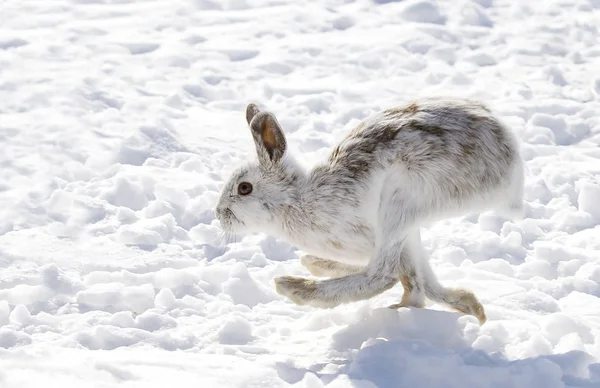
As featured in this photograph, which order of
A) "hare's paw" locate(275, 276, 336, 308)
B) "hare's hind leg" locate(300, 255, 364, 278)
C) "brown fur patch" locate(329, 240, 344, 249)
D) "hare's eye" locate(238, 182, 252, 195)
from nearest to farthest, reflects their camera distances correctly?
"hare's paw" locate(275, 276, 336, 308), "brown fur patch" locate(329, 240, 344, 249), "hare's eye" locate(238, 182, 252, 195), "hare's hind leg" locate(300, 255, 364, 278)

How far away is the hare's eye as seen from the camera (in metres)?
4.95

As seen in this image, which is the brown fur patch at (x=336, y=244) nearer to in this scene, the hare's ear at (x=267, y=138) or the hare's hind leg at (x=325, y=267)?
the hare's hind leg at (x=325, y=267)

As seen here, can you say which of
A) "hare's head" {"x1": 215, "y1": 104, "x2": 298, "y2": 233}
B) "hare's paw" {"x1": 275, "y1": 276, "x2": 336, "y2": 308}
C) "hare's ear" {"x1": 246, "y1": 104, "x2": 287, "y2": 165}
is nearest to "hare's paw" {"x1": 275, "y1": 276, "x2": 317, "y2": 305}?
"hare's paw" {"x1": 275, "y1": 276, "x2": 336, "y2": 308}

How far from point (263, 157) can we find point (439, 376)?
4.84 feet

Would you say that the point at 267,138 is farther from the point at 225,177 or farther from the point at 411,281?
the point at 225,177

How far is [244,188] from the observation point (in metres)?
4.96

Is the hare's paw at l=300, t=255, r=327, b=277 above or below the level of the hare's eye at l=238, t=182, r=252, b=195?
below

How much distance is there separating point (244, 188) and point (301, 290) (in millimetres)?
634

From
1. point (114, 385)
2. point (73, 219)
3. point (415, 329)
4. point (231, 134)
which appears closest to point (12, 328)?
point (114, 385)

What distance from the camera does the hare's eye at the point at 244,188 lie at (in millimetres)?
4945

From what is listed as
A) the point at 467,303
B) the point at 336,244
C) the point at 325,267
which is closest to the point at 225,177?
the point at 325,267

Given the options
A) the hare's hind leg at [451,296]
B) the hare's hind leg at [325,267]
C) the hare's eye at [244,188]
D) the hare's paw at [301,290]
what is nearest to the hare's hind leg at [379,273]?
the hare's paw at [301,290]

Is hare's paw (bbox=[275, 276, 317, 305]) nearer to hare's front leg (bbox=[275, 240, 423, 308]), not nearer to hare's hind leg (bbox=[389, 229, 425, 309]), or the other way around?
hare's front leg (bbox=[275, 240, 423, 308])

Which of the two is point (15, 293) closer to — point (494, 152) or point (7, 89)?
point (494, 152)
